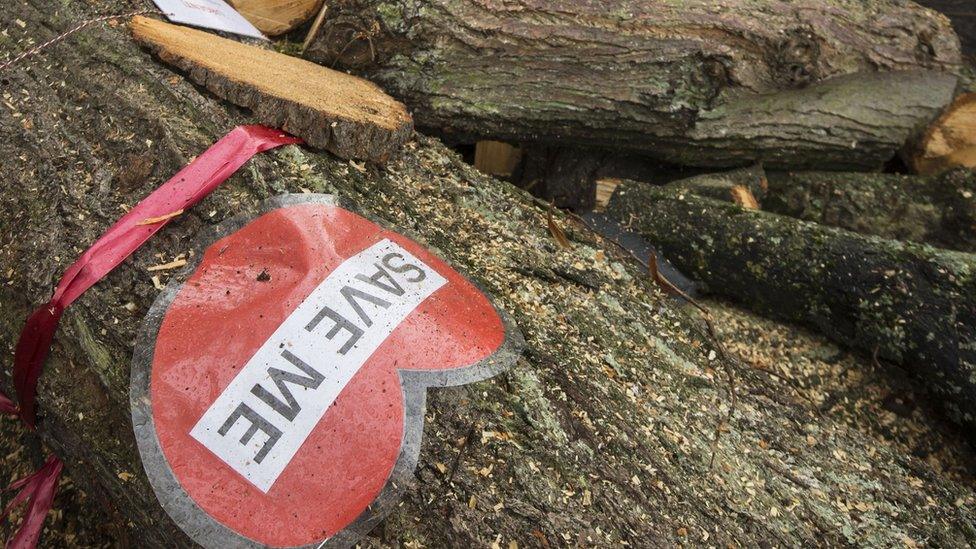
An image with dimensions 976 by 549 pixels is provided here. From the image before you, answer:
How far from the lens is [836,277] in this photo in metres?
2.01

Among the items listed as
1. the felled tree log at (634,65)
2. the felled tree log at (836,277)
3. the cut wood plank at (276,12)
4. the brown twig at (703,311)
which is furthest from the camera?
the cut wood plank at (276,12)

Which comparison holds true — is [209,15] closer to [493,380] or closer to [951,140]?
[493,380]

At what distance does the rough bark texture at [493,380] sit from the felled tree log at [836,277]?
0.31 metres

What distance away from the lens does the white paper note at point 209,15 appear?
2002 millimetres

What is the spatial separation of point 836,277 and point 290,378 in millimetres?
1629

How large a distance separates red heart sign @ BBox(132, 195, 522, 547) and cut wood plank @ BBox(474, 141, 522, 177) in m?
1.57

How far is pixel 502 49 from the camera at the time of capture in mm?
2225

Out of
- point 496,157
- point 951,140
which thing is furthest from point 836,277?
point 496,157

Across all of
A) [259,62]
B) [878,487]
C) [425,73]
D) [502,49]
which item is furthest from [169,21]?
[878,487]

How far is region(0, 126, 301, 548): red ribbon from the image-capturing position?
1.38 m

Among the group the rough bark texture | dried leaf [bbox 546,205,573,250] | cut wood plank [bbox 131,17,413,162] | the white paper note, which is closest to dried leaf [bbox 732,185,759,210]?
the rough bark texture

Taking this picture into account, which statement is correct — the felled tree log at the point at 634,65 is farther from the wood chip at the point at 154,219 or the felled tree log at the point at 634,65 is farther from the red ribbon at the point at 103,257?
the wood chip at the point at 154,219

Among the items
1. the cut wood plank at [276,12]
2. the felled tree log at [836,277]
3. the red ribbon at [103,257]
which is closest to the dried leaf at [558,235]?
the felled tree log at [836,277]

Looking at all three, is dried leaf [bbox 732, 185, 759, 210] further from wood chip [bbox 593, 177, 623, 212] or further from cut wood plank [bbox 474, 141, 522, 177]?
cut wood plank [bbox 474, 141, 522, 177]
